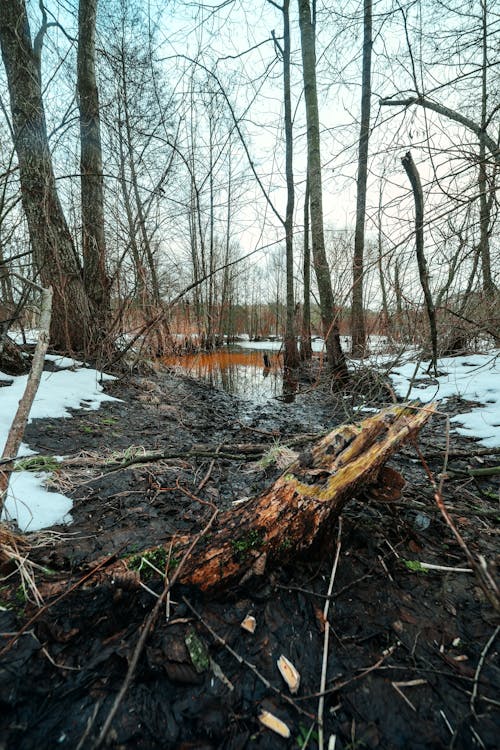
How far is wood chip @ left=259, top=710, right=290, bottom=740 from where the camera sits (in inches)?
29.9

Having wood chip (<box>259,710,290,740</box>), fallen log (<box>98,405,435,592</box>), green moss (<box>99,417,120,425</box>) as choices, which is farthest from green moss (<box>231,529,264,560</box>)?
green moss (<box>99,417,120,425</box>)

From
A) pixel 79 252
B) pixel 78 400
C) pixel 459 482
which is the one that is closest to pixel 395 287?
pixel 459 482

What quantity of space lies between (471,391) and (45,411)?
5.11m

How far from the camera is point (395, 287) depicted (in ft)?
7.55

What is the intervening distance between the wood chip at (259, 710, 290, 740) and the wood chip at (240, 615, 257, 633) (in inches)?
7.8

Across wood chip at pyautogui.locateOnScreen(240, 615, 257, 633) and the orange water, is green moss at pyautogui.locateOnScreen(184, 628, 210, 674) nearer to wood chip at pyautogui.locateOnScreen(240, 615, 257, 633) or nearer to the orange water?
wood chip at pyautogui.locateOnScreen(240, 615, 257, 633)

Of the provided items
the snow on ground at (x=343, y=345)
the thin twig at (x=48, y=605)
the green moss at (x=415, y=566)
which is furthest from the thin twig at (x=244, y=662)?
the snow on ground at (x=343, y=345)

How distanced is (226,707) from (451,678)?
2.09 feet

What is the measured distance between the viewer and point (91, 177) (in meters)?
4.88

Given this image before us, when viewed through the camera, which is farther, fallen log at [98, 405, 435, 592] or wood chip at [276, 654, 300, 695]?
fallen log at [98, 405, 435, 592]

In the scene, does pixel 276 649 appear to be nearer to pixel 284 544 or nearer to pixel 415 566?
pixel 284 544

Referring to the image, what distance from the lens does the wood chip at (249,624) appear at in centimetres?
98

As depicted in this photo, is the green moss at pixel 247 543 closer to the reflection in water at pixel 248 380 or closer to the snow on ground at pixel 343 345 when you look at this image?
the snow on ground at pixel 343 345

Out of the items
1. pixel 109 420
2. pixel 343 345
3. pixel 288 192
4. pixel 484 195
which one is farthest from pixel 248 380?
pixel 343 345
